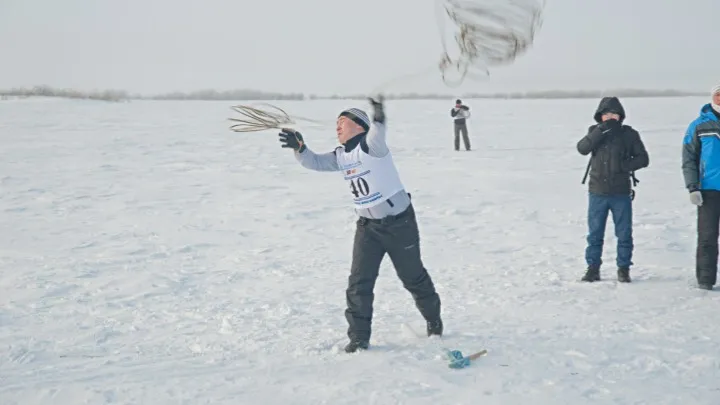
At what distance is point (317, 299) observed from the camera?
5.97 metres

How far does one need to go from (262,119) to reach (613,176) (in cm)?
337

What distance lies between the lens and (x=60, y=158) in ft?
59.3

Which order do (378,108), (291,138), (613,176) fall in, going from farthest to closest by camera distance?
1. (613,176)
2. (291,138)
3. (378,108)

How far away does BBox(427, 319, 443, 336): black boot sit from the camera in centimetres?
475

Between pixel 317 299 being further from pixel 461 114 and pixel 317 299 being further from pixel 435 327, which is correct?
pixel 461 114

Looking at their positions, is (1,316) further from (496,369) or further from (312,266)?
(496,369)

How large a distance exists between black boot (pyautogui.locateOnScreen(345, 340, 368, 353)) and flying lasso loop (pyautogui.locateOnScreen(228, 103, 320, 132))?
1715mm

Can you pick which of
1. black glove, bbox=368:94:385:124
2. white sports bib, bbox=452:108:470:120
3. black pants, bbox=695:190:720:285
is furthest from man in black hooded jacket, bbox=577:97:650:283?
white sports bib, bbox=452:108:470:120

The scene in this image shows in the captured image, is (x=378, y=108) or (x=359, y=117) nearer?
(x=378, y=108)

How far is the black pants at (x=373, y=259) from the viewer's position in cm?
451

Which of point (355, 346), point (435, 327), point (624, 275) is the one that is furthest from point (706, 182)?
point (355, 346)

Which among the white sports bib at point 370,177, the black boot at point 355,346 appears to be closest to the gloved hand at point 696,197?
the white sports bib at point 370,177

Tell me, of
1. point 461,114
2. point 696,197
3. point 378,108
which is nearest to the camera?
point 378,108

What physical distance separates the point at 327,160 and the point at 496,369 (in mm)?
1862
